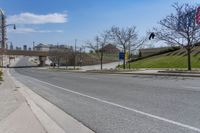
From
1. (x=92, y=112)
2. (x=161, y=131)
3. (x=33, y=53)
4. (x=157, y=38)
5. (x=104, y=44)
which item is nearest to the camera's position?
(x=161, y=131)

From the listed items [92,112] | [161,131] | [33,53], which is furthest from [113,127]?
[33,53]

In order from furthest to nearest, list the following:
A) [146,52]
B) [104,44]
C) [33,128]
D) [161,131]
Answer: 1. [146,52]
2. [104,44]
3. [33,128]
4. [161,131]

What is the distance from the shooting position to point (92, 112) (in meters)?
11.6

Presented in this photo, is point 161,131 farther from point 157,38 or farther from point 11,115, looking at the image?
point 157,38

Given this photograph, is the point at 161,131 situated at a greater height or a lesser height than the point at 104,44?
lesser

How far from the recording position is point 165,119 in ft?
30.6

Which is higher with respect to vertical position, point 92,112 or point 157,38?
point 157,38

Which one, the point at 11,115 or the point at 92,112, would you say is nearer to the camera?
the point at 11,115

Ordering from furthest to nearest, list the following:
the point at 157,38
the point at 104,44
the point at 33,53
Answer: the point at 33,53
the point at 104,44
the point at 157,38

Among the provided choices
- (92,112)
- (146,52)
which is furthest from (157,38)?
(146,52)

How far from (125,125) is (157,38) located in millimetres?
33227

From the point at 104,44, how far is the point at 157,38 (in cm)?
3573

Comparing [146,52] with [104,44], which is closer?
[104,44]

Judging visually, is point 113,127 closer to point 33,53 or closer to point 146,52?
point 146,52
